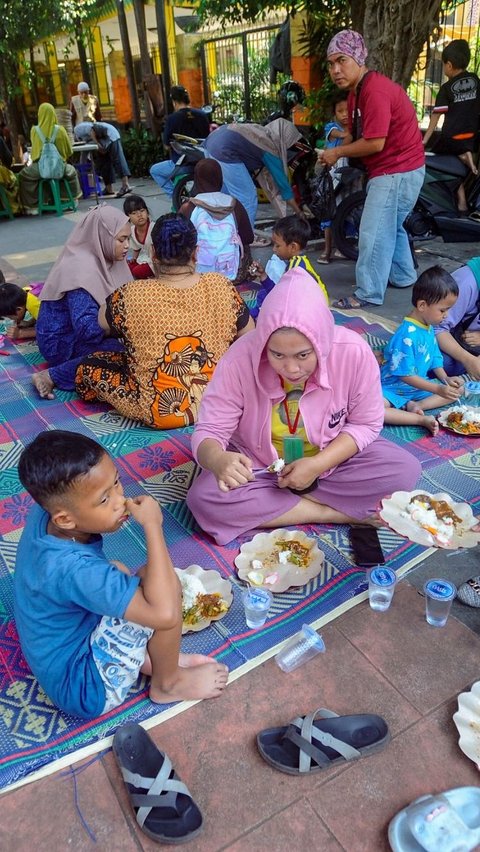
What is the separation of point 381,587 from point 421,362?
149 cm

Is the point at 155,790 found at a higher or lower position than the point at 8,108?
lower

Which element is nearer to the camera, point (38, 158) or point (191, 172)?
point (191, 172)

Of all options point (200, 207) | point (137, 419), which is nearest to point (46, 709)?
point (137, 419)

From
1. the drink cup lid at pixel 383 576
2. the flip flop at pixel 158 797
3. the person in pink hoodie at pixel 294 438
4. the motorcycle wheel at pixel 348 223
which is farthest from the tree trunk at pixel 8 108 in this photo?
the flip flop at pixel 158 797

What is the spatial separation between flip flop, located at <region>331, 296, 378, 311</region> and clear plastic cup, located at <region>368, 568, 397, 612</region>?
9.57 ft

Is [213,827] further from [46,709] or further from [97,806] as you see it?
[46,709]

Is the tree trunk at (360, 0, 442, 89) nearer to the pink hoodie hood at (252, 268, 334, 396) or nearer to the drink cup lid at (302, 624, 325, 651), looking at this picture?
the pink hoodie hood at (252, 268, 334, 396)

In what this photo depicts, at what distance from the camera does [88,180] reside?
32.9 ft

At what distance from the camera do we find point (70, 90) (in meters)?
16.8

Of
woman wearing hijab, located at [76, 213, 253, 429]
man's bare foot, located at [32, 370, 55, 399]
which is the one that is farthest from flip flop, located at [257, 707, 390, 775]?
man's bare foot, located at [32, 370, 55, 399]

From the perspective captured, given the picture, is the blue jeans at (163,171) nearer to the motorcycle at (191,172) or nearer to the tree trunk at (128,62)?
the motorcycle at (191,172)

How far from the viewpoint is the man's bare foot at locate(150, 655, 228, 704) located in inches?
66.1

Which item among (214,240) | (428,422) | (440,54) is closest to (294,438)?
(428,422)

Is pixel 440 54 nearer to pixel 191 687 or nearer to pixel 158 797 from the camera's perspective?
pixel 191 687
